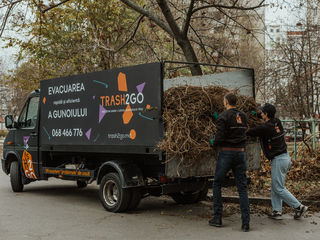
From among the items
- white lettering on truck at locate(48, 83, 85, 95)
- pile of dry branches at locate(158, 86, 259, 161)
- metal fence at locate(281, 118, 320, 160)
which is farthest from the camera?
metal fence at locate(281, 118, 320, 160)

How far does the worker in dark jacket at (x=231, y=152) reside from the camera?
A: 20.8 feet

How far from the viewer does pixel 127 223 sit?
690cm

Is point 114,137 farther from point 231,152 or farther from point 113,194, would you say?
point 231,152

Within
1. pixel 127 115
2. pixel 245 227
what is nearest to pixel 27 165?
pixel 127 115

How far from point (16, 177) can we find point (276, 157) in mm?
6279

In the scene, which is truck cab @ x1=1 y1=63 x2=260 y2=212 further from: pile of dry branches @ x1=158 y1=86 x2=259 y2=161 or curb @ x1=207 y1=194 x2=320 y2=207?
curb @ x1=207 y1=194 x2=320 y2=207

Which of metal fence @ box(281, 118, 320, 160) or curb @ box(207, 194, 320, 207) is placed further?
metal fence @ box(281, 118, 320, 160)

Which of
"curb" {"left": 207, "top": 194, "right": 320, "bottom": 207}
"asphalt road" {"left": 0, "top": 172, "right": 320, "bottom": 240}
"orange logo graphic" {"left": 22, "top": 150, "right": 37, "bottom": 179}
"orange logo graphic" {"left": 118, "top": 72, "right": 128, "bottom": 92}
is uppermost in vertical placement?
"orange logo graphic" {"left": 118, "top": 72, "right": 128, "bottom": 92}

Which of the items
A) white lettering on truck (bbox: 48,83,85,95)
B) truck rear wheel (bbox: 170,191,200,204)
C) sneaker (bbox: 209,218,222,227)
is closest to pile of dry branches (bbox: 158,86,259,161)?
sneaker (bbox: 209,218,222,227)

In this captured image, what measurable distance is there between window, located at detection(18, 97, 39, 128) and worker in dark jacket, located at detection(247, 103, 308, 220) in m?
5.16

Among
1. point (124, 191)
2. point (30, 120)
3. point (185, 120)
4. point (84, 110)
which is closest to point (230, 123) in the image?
point (185, 120)

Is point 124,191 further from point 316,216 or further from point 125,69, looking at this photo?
point 316,216

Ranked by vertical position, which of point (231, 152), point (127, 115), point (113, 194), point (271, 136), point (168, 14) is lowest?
point (113, 194)

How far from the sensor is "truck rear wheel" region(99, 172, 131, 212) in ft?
24.7
